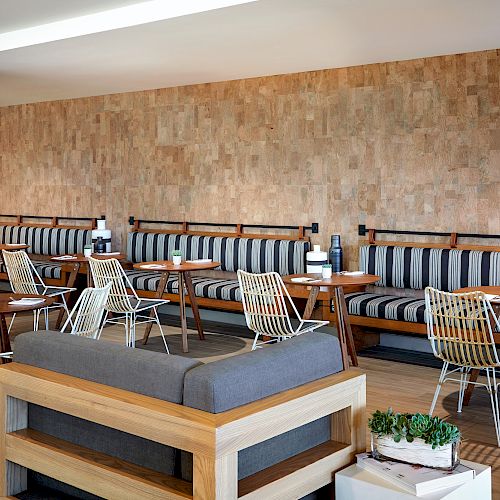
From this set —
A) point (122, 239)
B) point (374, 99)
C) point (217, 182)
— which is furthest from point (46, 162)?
point (374, 99)

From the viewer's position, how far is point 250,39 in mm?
6238

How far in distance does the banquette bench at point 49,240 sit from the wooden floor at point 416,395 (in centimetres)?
224

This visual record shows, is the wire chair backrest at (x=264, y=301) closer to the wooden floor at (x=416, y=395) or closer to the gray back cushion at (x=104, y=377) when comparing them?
the wooden floor at (x=416, y=395)

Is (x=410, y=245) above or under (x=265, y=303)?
above

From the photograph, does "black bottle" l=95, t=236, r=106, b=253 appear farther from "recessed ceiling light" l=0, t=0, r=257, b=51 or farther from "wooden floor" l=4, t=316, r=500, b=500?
"recessed ceiling light" l=0, t=0, r=257, b=51

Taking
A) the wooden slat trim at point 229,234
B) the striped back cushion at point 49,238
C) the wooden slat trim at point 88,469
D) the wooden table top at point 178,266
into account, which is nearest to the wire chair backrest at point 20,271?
the wooden table top at point 178,266

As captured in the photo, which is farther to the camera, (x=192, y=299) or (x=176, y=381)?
(x=192, y=299)

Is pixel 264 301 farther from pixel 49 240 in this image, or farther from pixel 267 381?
pixel 49 240

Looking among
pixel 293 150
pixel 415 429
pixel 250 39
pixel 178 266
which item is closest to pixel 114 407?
pixel 415 429

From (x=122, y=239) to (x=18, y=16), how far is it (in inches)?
151

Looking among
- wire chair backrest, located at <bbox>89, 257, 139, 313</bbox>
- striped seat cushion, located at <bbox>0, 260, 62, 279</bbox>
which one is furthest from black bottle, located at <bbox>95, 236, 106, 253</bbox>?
wire chair backrest, located at <bbox>89, 257, 139, 313</bbox>

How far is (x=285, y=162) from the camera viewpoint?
8.01m

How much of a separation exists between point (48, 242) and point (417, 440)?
835 centimetres

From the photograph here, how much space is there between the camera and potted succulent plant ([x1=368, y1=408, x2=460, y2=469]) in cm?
246
